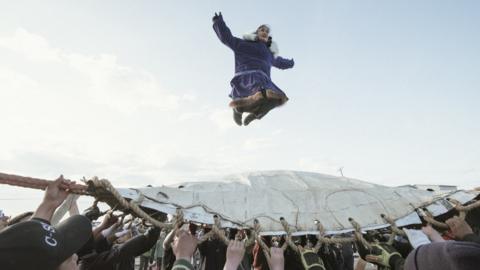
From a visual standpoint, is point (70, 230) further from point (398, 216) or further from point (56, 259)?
point (398, 216)

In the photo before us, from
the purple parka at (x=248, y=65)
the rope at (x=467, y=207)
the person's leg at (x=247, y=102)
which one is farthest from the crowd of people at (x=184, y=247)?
the purple parka at (x=248, y=65)

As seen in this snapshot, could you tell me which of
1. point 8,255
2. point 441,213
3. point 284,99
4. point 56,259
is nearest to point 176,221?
point 56,259

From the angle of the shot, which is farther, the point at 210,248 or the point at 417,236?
the point at 210,248

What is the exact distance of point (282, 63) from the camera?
6.38 metres

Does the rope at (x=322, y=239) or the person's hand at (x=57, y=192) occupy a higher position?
the person's hand at (x=57, y=192)

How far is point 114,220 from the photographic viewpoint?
11.8ft

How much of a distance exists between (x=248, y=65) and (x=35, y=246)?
463cm

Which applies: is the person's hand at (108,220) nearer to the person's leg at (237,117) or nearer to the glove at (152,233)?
the glove at (152,233)

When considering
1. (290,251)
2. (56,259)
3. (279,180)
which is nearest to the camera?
(56,259)

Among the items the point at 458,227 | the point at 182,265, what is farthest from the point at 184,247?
the point at 458,227

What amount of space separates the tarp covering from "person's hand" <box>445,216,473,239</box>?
0.17m

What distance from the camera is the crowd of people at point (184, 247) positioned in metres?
1.30

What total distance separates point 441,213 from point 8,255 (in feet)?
11.0

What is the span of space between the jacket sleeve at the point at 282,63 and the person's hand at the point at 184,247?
15.3ft
